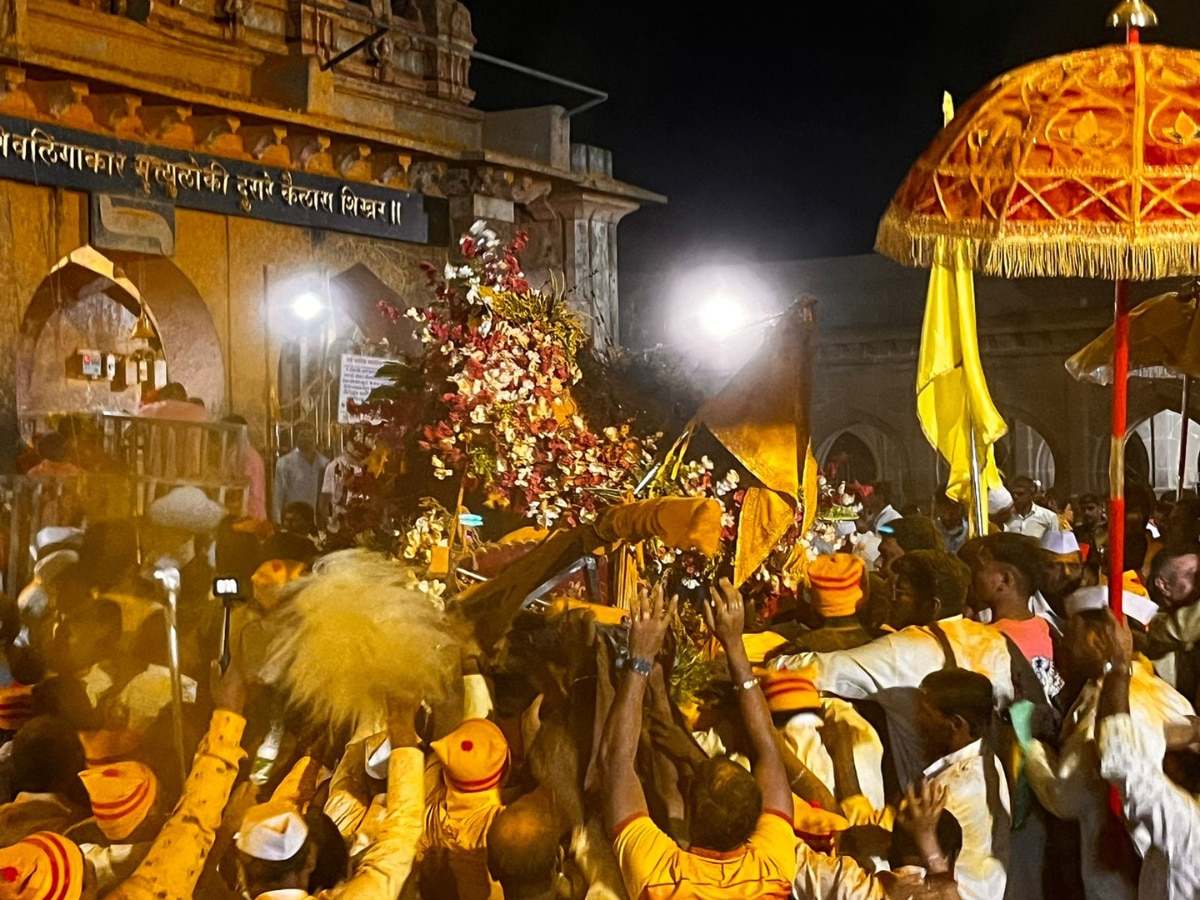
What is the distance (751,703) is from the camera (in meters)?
4.68

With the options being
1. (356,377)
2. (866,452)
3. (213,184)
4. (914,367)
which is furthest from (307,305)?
(866,452)

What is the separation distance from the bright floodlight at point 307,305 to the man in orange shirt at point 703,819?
10575 millimetres

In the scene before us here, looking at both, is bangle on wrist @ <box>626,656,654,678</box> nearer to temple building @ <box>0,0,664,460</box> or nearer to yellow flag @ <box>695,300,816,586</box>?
yellow flag @ <box>695,300,816,586</box>

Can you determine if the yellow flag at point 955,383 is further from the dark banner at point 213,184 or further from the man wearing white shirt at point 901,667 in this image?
the dark banner at point 213,184

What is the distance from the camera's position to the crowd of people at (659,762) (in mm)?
4383

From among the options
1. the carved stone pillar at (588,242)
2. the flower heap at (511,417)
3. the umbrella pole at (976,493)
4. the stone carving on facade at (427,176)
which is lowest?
the umbrella pole at (976,493)

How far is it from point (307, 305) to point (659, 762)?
10706 mm

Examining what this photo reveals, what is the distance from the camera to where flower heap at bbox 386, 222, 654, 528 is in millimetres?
5902

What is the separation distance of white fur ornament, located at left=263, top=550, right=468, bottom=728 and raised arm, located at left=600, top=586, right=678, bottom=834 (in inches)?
26.6

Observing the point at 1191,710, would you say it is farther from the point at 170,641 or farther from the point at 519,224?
the point at 519,224

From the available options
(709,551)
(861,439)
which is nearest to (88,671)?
(709,551)

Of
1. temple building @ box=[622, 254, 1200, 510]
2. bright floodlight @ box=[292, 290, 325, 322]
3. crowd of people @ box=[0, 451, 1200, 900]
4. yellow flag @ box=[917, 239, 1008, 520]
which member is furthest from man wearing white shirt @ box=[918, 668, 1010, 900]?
temple building @ box=[622, 254, 1200, 510]

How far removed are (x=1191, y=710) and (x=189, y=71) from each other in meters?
11.1

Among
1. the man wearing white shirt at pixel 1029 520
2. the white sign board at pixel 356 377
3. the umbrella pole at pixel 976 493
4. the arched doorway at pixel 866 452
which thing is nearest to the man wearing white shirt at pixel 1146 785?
the umbrella pole at pixel 976 493
